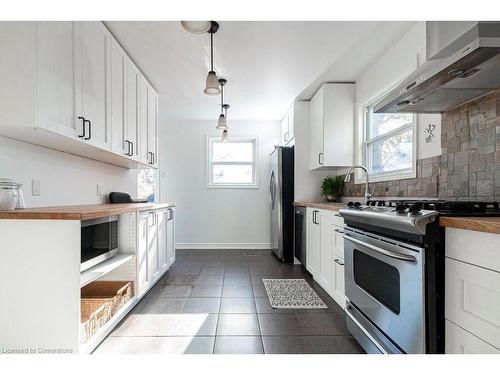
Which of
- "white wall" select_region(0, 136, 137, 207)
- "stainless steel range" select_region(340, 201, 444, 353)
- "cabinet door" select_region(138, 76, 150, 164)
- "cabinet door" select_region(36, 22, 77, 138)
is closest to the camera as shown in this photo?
"stainless steel range" select_region(340, 201, 444, 353)

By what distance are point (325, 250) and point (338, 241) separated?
0.39 meters

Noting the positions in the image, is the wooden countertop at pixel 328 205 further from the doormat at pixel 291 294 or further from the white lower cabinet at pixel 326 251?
the doormat at pixel 291 294

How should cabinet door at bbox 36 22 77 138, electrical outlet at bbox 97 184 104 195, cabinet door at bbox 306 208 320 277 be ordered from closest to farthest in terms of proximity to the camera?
1. cabinet door at bbox 36 22 77 138
2. electrical outlet at bbox 97 184 104 195
3. cabinet door at bbox 306 208 320 277

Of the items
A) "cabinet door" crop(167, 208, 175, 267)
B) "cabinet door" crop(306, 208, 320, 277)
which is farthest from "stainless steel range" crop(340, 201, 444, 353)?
"cabinet door" crop(167, 208, 175, 267)

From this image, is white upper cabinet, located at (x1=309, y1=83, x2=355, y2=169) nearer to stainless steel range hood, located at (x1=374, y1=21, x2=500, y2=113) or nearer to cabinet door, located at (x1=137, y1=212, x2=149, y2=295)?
stainless steel range hood, located at (x1=374, y1=21, x2=500, y2=113)

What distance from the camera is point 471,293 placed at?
3.48ft

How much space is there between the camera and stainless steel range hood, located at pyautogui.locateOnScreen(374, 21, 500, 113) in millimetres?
1229

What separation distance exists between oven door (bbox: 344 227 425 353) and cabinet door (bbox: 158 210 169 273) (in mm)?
2100

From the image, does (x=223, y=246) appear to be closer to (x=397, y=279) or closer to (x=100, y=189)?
(x=100, y=189)

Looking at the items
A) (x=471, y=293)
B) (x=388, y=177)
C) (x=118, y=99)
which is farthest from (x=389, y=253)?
(x=118, y=99)

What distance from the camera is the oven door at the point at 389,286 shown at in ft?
4.09
